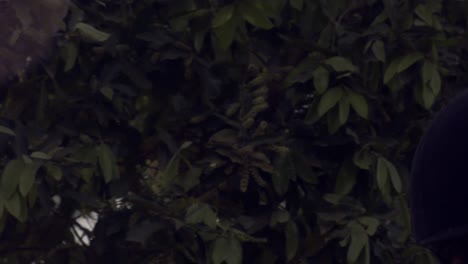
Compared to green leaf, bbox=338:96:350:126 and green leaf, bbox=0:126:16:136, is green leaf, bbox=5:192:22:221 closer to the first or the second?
green leaf, bbox=0:126:16:136

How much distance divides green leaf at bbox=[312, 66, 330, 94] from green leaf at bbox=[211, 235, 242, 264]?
567 millimetres

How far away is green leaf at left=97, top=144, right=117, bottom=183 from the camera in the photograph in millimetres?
3252

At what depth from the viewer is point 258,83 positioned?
3412 mm

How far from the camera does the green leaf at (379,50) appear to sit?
131 inches

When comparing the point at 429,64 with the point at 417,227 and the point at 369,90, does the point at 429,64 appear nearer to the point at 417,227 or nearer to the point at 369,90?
the point at 369,90

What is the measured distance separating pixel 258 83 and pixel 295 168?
1.05ft

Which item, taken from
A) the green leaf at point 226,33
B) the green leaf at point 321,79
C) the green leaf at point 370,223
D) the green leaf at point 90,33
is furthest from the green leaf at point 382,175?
the green leaf at point 90,33

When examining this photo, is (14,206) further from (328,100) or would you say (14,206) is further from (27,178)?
(328,100)

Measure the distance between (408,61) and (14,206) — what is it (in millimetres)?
1368

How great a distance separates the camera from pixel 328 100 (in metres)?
3.28

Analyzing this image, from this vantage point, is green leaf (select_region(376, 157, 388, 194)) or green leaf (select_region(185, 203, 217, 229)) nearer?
green leaf (select_region(185, 203, 217, 229))

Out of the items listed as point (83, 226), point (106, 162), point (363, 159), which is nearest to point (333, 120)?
point (363, 159)

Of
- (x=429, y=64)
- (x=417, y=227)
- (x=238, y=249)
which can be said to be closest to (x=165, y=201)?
(x=238, y=249)

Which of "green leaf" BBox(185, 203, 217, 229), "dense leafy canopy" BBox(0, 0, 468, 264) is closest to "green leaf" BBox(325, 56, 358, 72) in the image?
"dense leafy canopy" BBox(0, 0, 468, 264)
